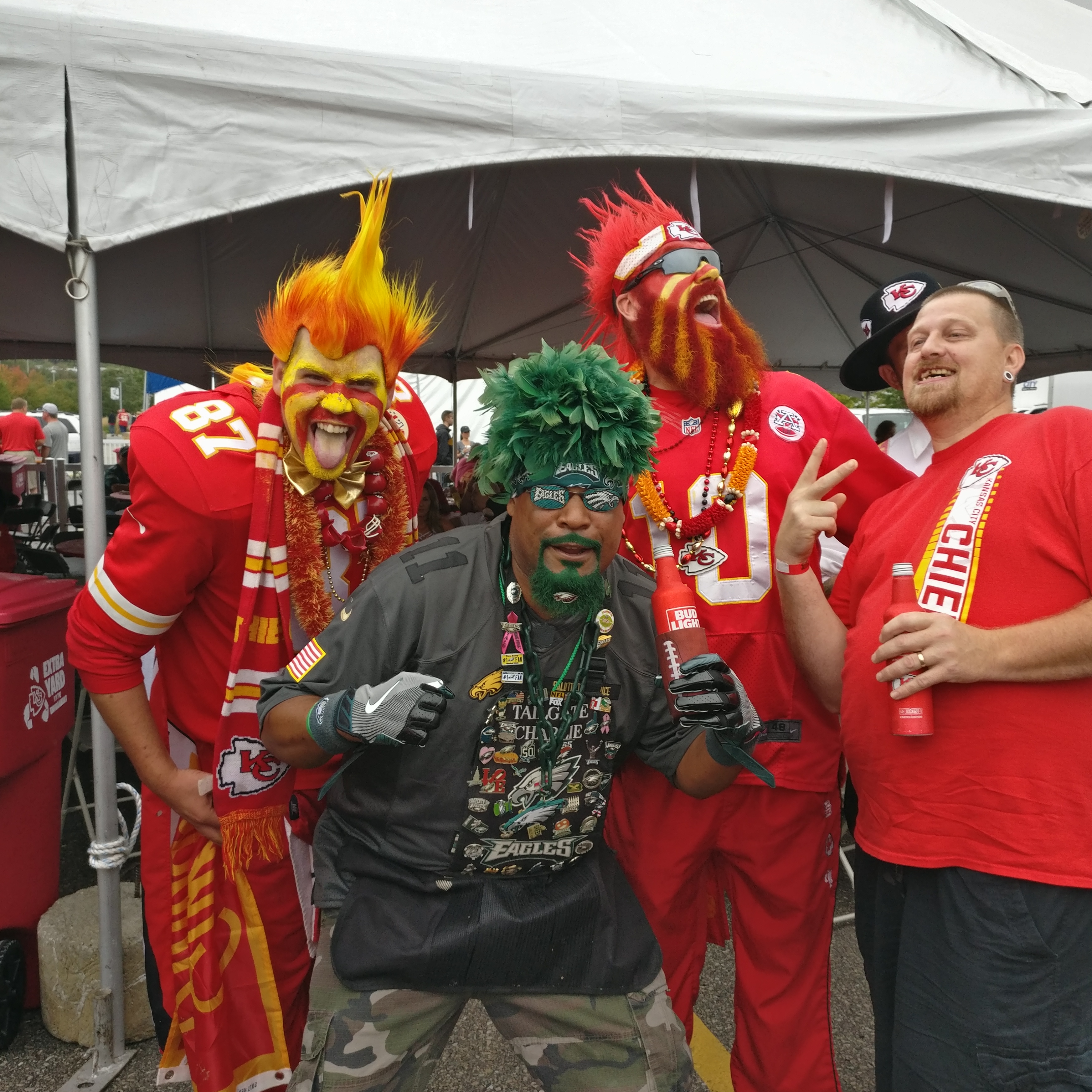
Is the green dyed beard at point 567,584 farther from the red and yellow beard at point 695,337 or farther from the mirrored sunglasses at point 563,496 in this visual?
the red and yellow beard at point 695,337

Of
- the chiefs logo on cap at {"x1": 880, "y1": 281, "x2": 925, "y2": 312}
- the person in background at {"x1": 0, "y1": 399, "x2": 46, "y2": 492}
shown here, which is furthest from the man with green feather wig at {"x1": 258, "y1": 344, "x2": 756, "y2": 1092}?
the person in background at {"x1": 0, "y1": 399, "x2": 46, "y2": 492}

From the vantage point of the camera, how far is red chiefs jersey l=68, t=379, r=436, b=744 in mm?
1832

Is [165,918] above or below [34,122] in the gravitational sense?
below

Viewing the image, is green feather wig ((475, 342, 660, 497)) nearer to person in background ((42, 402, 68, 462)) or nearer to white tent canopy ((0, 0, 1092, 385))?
white tent canopy ((0, 0, 1092, 385))

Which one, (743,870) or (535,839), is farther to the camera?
(743,870)

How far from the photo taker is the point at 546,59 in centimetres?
248

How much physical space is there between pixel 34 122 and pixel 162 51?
36cm

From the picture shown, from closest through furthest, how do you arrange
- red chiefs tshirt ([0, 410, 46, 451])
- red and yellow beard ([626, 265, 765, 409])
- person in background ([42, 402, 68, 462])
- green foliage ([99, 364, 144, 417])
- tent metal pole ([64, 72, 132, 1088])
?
red and yellow beard ([626, 265, 765, 409])
tent metal pole ([64, 72, 132, 1088])
red chiefs tshirt ([0, 410, 46, 451])
person in background ([42, 402, 68, 462])
green foliage ([99, 364, 144, 417])

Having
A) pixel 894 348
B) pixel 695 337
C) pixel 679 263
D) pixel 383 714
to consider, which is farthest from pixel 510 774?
pixel 894 348

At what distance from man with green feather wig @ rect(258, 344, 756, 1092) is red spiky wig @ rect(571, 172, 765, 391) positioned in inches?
27.2

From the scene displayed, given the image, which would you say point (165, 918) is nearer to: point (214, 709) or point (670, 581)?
point (214, 709)

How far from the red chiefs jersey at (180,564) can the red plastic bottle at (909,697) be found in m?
1.38

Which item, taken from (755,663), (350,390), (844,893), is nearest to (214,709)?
(350,390)

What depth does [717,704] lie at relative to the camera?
57.6 inches
